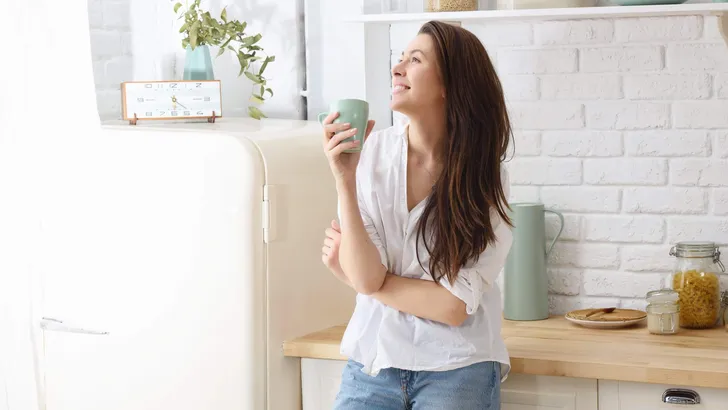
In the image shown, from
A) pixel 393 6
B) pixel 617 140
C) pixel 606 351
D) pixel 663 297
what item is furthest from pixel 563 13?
pixel 606 351

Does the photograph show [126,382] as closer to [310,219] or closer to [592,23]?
[310,219]

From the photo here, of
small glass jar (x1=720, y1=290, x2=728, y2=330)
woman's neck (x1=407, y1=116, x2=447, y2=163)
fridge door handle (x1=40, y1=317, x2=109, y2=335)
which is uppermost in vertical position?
woman's neck (x1=407, y1=116, x2=447, y2=163)

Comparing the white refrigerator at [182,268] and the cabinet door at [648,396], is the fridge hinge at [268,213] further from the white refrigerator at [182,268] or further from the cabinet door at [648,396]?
the cabinet door at [648,396]

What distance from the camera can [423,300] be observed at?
2033 millimetres

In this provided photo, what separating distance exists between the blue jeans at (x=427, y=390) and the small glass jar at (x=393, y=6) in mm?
1193

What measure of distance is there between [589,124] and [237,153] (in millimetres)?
1008

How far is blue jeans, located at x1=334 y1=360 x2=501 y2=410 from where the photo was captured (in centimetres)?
203

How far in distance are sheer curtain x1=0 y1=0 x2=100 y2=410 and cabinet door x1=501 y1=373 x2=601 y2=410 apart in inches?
50.8

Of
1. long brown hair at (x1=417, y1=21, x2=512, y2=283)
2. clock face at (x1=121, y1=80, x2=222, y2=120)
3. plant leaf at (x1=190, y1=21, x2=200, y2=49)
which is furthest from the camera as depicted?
plant leaf at (x1=190, y1=21, x2=200, y2=49)

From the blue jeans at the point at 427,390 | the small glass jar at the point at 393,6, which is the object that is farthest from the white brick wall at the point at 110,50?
the blue jeans at the point at 427,390

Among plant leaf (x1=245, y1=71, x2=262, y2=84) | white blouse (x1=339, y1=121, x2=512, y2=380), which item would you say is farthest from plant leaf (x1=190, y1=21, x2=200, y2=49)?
white blouse (x1=339, y1=121, x2=512, y2=380)

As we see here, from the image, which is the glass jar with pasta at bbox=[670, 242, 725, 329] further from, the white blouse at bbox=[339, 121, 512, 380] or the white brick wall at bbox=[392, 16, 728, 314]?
the white blouse at bbox=[339, 121, 512, 380]

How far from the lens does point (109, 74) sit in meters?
3.32

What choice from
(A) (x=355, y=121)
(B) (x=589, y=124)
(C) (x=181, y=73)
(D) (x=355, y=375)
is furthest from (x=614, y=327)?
(C) (x=181, y=73)
